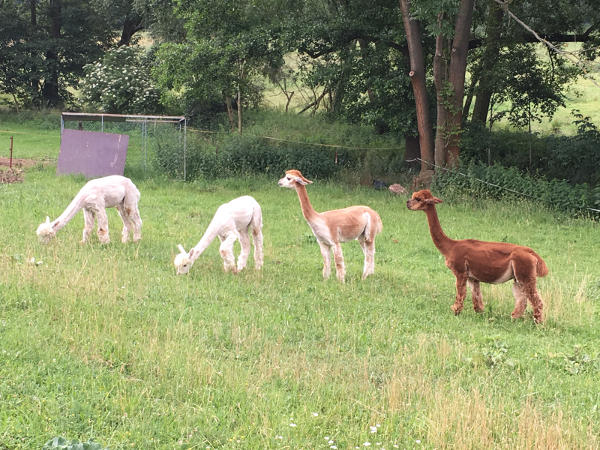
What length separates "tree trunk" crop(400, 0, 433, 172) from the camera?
20984 millimetres

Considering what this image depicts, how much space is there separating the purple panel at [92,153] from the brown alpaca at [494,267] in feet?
48.0

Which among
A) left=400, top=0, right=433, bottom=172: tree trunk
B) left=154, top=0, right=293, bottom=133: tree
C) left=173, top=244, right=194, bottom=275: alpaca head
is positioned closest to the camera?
left=173, top=244, right=194, bottom=275: alpaca head

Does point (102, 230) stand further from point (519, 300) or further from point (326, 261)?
point (519, 300)

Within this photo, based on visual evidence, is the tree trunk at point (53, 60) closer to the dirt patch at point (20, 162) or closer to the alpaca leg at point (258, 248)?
the dirt patch at point (20, 162)

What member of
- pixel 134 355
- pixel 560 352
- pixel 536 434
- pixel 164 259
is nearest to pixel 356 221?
pixel 164 259

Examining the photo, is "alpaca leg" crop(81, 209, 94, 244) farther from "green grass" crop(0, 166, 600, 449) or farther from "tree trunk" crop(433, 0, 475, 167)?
"tree trunk" crop(433, 0, 475, 167)

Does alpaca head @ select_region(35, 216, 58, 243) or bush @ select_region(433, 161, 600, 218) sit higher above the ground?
bush @ select_region(433, 161, 600, 218)

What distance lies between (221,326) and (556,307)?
4831 mm

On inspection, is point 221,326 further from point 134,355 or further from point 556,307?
point 556,307

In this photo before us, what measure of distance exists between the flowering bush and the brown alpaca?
2735 cm

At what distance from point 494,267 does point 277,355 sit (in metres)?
3.50

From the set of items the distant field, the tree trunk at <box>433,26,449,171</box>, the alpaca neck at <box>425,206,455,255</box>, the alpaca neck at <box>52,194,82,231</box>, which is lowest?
the distant field

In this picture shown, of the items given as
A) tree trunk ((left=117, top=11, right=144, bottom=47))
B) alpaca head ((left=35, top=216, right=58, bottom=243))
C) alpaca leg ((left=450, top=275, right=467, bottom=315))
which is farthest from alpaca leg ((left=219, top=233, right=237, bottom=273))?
tree trunk ((left=117, top=11, right=144, bottom=47))

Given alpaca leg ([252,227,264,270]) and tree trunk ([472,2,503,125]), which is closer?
alpaca leg ([252,227,264,270])
